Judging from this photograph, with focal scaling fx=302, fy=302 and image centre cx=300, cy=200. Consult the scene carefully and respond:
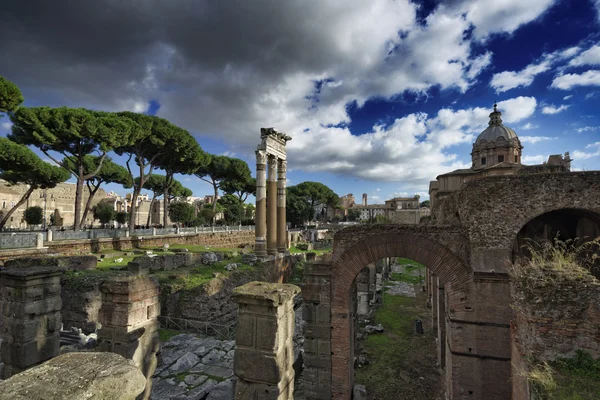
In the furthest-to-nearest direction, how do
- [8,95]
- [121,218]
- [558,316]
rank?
1. [121,218]
2. [8,95]
3. [558,316]

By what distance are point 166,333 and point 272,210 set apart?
9.16 meters

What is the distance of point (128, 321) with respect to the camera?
4.46m

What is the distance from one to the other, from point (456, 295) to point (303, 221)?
46132mm

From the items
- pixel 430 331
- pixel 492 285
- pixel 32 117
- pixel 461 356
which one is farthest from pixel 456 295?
pixel 32 117

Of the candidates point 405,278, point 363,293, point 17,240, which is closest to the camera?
point 363,293

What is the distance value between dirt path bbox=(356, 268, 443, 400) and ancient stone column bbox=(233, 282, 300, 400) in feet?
15.2

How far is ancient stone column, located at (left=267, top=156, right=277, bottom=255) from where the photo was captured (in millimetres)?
17478

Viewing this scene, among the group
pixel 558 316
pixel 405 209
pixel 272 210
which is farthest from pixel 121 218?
pixel 405 209

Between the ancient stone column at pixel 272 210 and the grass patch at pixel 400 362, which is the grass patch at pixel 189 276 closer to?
the ancient stone column at pixel 272 210

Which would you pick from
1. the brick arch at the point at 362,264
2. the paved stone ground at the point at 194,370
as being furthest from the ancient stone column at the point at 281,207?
the brick arch at the point at 362,264

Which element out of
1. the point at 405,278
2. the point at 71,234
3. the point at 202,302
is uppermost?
the point at 71,234

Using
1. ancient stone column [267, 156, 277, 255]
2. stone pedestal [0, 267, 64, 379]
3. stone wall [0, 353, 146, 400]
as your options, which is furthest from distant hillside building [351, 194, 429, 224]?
stone wall [0, 353, 146, 400]

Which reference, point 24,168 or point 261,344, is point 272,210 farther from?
point 24,168

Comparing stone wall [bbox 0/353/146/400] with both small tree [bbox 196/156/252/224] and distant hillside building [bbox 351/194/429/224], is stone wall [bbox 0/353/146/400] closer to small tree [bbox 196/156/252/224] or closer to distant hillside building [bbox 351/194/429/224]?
small tree [bbox 196/156/252/224]
